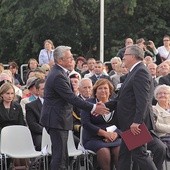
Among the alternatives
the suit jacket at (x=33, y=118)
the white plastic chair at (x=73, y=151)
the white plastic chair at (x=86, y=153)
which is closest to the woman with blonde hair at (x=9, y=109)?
the suit jacket at (x=33, y=118)

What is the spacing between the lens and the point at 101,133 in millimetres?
8906

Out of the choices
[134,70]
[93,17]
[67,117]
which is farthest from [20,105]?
[93,17]

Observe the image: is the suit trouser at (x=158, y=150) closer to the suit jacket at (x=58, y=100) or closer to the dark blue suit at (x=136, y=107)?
the dark blue suit at (x=136, y=107)

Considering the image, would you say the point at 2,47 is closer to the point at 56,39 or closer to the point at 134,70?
the point at 56,39

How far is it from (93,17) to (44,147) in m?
14.5

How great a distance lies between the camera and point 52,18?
21438 mm

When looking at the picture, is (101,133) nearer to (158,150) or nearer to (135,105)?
(158,150)

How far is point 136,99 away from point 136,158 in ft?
2.61

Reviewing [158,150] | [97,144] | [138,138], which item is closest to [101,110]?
[97,144]

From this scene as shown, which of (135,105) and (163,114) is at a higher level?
(135,105)

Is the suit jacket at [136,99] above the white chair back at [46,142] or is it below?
above

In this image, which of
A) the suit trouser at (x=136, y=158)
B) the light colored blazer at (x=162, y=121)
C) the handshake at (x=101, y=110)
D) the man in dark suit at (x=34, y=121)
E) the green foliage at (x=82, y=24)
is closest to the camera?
the suit trouser at (x=136, y=158)

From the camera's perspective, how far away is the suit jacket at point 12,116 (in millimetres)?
9180

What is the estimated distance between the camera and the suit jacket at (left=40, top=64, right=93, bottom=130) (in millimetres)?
8070
